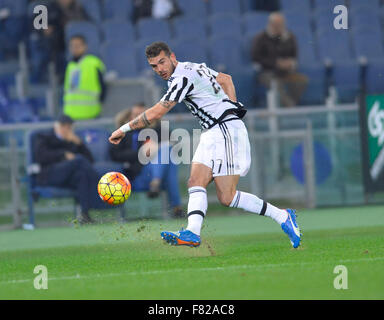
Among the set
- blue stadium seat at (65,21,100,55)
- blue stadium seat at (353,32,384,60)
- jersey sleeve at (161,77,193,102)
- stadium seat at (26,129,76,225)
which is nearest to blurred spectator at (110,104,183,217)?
stadium seat at (26,129,76,225)

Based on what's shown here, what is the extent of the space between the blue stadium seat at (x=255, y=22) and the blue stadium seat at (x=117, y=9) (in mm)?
2292

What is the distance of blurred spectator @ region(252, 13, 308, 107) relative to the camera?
15797mm

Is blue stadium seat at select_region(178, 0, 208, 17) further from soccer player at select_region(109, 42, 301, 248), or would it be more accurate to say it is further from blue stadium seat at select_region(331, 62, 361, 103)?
soccer player at select_region(109, 42, 301, 248)

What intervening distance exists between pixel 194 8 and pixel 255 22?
1.29 m

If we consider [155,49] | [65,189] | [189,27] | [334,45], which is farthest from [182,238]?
[334,45]

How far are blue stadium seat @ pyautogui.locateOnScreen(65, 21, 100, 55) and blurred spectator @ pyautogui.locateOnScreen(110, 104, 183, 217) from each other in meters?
3.49

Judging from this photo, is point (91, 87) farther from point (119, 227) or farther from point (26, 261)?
point (26, 261)

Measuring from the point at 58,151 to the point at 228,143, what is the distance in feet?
17.4

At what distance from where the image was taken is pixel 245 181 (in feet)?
48.2

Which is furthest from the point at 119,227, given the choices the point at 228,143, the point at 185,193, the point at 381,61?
the point at 381,61

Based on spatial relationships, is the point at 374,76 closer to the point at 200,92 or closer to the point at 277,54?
the point at 277,54

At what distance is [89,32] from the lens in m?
17.2
